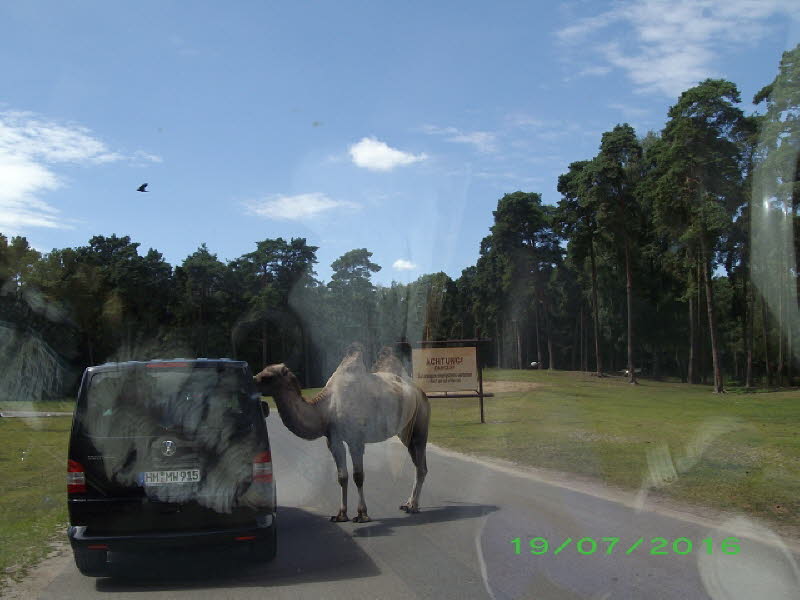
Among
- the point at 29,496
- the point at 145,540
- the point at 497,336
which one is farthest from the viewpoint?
the point at 497,336

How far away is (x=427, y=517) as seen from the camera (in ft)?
31.0

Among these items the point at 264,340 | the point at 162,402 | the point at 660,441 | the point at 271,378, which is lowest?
the point at 660,441

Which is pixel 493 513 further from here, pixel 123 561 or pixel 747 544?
pixel 123 561

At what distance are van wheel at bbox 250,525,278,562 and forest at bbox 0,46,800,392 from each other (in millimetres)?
39645

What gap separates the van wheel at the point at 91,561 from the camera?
6.82 metres

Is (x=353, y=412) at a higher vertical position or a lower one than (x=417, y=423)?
higher

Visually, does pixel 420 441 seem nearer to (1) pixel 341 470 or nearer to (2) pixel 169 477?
(1) pixel 341 470

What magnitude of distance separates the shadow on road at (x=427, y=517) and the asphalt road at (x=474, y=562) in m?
0.01

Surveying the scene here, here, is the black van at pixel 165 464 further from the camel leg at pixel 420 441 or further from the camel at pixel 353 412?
the camel leg at pixel 420 441

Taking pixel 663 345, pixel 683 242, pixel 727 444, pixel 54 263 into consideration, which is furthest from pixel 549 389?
pixel 54 263

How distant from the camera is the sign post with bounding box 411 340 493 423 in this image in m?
25.1

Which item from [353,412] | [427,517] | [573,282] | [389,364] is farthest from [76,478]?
[573,282]

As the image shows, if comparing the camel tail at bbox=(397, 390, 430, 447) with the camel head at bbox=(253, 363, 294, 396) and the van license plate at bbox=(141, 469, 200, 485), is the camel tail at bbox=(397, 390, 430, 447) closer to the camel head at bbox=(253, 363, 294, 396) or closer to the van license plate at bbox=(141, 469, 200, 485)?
the camel head at bbox=(253, 363, 294, 396)

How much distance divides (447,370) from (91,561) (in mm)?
19002
